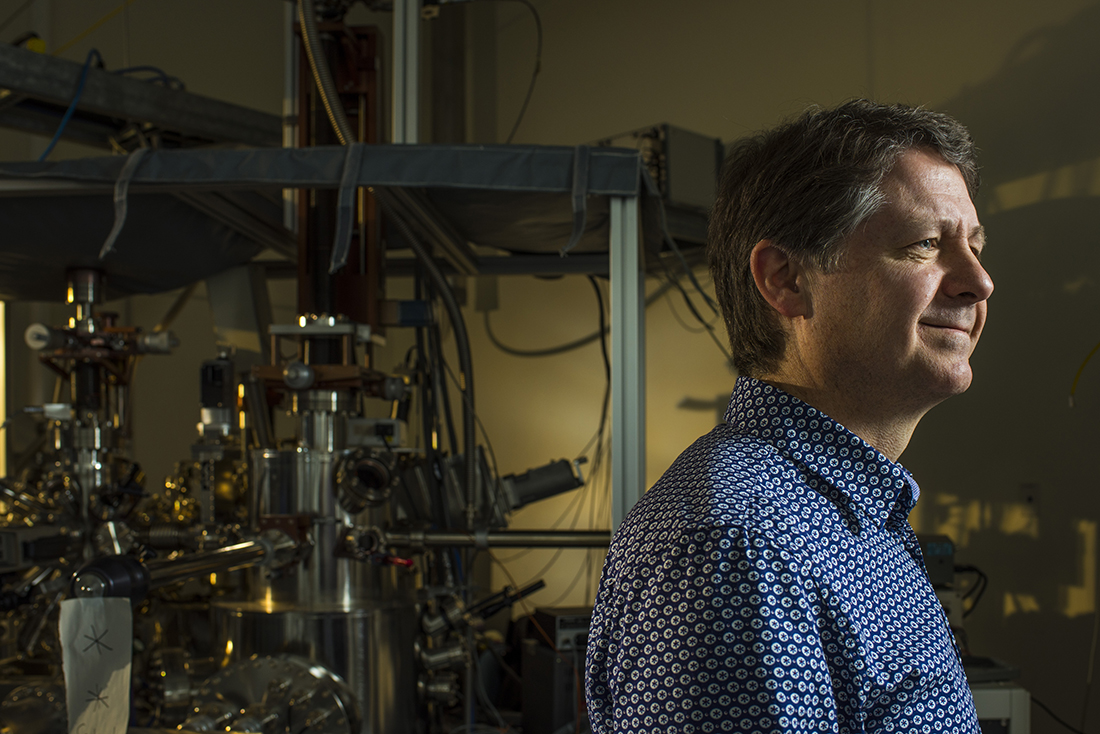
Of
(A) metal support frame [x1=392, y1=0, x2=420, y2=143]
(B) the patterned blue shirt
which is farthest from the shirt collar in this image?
(A) metal support frame [x1=392, y1=0, x2=420, y2=143]

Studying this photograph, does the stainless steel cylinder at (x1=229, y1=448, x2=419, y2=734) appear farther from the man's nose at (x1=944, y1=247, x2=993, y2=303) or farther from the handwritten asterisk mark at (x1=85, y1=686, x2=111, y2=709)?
the man's nose at (x1=944, y1=247, x2=993, y2=303)

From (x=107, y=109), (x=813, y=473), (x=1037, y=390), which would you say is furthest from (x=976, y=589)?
(x=107, y=109)

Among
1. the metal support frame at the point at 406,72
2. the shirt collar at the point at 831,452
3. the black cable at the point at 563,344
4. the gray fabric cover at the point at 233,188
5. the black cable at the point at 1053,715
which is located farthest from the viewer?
the black cable at the point at 563,344

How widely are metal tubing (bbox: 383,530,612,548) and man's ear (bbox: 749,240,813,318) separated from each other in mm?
1430

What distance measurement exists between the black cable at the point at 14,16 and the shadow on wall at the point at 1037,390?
154 inches

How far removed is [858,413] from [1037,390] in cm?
196

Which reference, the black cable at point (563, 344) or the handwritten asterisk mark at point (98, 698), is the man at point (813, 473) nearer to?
the handwritten asterisk mark at point (98, 698)

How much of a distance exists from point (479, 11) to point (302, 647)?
126 inches

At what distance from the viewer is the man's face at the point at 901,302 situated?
0.85 metres

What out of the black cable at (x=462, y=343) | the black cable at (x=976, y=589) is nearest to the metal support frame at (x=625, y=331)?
the black cable at (x=462, y=343)

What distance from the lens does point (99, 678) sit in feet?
4.87

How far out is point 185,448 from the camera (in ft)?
13.9

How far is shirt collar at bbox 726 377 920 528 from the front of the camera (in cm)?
80

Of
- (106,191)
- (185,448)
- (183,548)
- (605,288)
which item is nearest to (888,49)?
(605,288)
